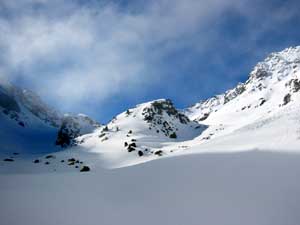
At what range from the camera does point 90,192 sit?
9359 mm

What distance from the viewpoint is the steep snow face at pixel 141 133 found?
44.0 m

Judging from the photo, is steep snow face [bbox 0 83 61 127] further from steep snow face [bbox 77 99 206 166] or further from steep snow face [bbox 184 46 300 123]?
steep snow face [bbox 184 46 300 123]

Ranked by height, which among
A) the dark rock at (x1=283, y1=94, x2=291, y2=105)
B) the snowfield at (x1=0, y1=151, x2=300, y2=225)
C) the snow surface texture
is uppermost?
the dark rock at (x1=283, y1=94, x2=291, y2=105)

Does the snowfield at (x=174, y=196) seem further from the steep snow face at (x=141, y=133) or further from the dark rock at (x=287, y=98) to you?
the dark rock at (x=287, y=98)

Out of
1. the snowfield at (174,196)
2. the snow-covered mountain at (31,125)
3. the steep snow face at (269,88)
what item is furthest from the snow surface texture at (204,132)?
the snow-covered mountain at (31,125)

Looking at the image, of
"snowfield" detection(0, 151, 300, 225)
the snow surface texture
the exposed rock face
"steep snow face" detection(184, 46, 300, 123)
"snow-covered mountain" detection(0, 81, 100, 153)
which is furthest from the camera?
"steep snow face" detection(184, 46, 300, 123)

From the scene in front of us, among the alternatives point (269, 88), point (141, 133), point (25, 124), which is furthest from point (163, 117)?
point (269, 88)

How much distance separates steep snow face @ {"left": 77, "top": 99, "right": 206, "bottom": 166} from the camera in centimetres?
4397

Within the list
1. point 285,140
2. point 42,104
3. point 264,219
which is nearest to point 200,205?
point 264,219

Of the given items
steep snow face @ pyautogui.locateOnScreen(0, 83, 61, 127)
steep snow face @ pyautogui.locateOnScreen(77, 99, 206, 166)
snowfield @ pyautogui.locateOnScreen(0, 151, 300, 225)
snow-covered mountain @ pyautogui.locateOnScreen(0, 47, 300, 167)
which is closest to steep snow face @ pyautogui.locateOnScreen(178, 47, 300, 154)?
snow-covered mountain @ pyautogui.locateOnScreen(0, 47, 300, 167)

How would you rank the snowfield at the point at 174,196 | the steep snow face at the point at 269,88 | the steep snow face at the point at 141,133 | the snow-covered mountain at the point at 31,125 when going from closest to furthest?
the snowfield at the point at 174,196
the steep snow face at the point at 141,133
the snow-covered mountain at the point at 31,125
the steep snow face at the point at 269,88

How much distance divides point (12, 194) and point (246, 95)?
154m

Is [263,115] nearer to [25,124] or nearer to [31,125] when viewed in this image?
[25,124]

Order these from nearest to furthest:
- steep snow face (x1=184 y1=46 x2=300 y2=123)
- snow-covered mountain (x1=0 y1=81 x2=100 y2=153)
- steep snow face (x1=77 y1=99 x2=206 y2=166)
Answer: steep snow face (x1=77 y1=99 x2=206 y2=166) < snow-covered mountain (x1=0 y1=81 x2=100 y2=153) < steep snow face (x1=184 y1=46 x2=300 y2=123)
